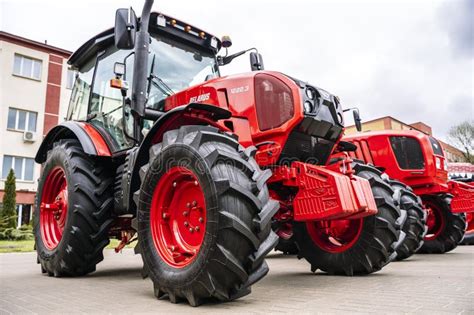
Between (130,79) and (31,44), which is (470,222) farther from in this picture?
(31,44)

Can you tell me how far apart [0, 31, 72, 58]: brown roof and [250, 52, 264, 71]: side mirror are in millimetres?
23535

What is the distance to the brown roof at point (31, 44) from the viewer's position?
2389 centimetres

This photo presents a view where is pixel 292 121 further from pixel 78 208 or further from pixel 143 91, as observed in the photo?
pixel 78 208

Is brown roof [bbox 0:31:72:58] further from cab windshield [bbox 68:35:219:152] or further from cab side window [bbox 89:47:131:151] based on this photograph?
cab side window [bbox 89:47:131:151]

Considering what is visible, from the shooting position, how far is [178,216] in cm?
368

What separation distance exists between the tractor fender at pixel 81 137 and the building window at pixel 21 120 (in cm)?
1994

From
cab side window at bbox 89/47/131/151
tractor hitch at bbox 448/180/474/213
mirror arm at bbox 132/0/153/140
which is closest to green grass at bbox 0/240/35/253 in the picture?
cab side window at bbox 89/47/131/151

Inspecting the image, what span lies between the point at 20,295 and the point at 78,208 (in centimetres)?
128

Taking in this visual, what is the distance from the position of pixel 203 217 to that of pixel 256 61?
8.36 feet

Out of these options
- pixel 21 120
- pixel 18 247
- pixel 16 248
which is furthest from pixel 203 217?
pixel 21 120

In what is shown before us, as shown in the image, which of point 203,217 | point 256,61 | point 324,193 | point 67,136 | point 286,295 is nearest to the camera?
point 203,217

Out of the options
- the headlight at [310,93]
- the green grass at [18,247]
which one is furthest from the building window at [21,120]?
the headlight at [310,93]

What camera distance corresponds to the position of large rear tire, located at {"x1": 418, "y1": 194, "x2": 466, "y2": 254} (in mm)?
8477

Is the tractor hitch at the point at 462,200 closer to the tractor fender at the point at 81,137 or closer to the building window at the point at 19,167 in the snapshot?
the tractor fender at the point at 81,137
